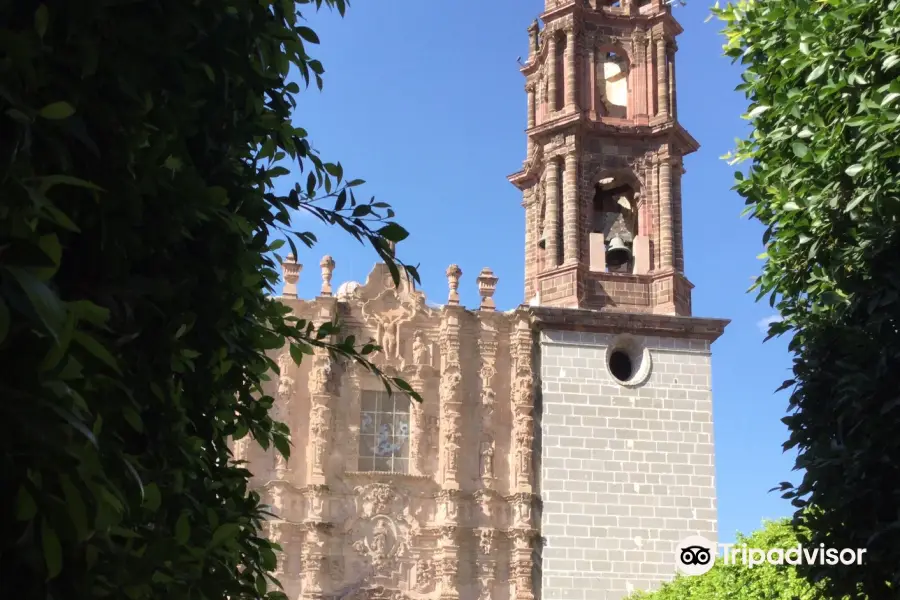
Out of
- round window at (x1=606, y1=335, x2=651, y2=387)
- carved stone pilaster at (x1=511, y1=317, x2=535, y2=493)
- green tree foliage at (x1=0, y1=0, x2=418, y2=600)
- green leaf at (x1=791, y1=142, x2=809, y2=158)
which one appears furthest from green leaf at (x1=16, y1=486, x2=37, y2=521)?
round window at (x1=606, y1=335, x2=651, y2=387)

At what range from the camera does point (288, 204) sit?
4.73m

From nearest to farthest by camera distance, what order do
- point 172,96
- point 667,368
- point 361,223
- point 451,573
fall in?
point 172,96
point 361,223
point 451,573
point 667,368

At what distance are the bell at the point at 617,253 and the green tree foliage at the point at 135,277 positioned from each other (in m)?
17.9

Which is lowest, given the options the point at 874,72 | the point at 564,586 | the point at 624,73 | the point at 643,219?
the point at 564,586

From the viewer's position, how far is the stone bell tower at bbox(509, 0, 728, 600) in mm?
20703

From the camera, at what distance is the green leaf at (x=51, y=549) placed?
7.78ft

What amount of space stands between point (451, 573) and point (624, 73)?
11.0 meters

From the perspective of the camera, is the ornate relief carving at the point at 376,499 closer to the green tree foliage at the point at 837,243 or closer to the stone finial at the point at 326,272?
the stone finial at the point at 326,272

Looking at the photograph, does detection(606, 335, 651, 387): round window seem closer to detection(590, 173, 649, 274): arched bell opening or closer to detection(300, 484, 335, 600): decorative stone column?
detection(590, 173, 649, 274): arched bell opening

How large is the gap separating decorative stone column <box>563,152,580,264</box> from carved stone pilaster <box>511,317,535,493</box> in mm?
1562

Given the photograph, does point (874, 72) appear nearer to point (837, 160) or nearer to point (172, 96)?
point (837, 160)

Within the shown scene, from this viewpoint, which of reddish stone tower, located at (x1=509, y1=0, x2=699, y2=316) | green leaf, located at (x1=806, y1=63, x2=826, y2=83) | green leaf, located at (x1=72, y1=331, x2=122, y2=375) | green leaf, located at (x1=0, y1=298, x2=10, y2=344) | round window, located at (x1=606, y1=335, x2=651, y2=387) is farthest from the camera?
reddish stone tower, located at (x1=509, y1=0, x2=699, y2=316)

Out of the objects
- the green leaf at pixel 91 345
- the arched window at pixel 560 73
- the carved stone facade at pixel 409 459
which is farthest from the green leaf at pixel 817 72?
the arched window at pixel 560 73

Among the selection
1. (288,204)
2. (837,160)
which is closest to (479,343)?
(837,160)
